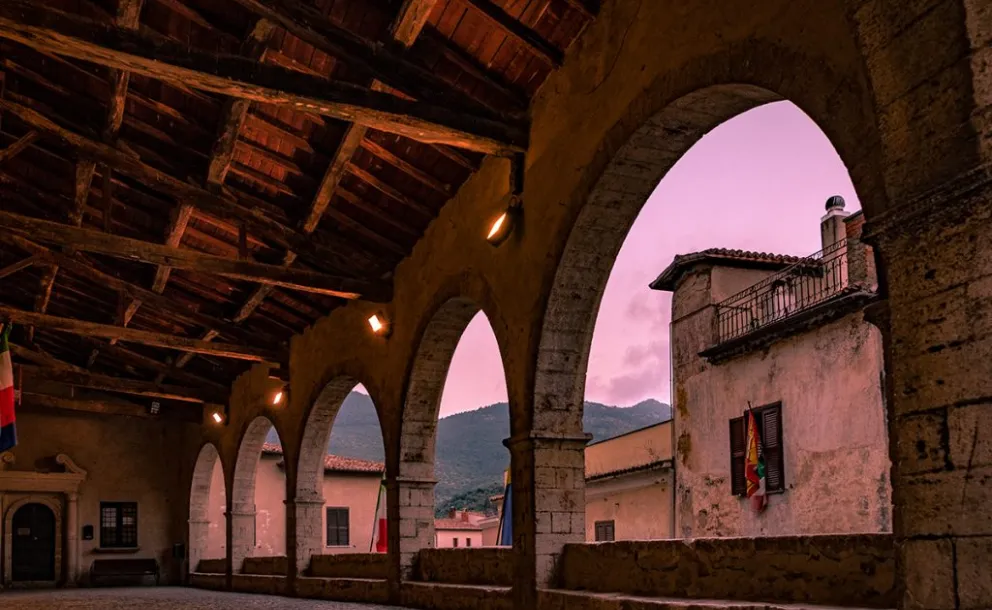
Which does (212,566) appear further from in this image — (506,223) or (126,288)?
(506,223)

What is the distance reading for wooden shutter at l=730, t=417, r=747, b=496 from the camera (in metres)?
13.1

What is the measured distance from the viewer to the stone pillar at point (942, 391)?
3.35 m

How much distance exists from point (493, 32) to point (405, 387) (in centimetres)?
426

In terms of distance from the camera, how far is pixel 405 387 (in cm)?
1022

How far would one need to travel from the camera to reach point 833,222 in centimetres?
1341

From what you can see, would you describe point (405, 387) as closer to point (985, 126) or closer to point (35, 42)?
point (35, 42)

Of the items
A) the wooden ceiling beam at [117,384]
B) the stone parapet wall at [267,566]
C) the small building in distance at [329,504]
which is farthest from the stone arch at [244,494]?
the small building in distance at [329,504]

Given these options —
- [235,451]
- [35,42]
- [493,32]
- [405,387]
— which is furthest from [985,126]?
[235,451]

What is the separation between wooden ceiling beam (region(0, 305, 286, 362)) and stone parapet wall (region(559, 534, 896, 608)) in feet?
24.7

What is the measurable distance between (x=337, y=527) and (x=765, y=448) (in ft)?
37.5

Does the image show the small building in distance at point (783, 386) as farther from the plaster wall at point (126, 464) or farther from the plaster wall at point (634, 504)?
the plaster wall at point (126, 464)

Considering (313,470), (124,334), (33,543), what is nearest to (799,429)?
(313,470)

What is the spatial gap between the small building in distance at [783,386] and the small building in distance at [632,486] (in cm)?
74

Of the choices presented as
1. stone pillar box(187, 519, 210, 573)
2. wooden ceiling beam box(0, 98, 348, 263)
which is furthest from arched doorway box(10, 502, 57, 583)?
wooden ceiling beam box(0, 98, 348, 263)
